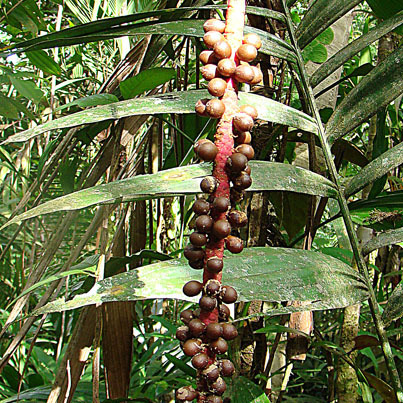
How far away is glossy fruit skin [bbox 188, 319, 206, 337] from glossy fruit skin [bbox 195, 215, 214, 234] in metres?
0.05

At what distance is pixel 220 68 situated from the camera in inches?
10.6

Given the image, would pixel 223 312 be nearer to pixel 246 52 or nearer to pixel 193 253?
pixel 193 253

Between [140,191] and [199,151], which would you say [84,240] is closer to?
[140,191]

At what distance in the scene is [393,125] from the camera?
122 centimetres

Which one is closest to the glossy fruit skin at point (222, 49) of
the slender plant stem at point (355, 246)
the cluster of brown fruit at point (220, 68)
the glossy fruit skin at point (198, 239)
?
the cluster of brown fruit at point (220, 68)

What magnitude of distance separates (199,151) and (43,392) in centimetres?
81

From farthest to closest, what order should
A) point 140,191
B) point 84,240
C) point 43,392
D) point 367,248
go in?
1. point 43,392
2. point 84,240
3. point 367,248
4. point 140,191

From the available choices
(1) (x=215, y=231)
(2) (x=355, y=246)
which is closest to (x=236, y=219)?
(1) (x=215, y=231)

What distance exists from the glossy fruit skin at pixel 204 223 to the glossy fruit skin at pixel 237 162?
3cm

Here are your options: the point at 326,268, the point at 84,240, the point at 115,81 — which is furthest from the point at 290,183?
the point at 115,81

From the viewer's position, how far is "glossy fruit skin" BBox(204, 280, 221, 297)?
0.84ft

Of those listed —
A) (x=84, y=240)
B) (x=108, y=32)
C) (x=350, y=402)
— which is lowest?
(x=350, y=402)

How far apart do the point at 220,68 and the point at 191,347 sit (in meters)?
0.16

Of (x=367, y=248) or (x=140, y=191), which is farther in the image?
(x=367, y=248)
